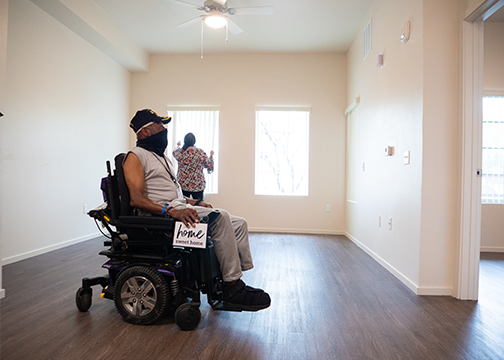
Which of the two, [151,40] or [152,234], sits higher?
[151,40]

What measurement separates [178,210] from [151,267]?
1.16 feet

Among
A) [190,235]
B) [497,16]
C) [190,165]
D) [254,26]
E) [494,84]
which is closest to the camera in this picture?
[190,235]

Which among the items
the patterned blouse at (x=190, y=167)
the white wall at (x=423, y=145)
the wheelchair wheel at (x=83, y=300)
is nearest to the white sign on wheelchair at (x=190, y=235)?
the wheelchair wheel at (x=83, y=300)

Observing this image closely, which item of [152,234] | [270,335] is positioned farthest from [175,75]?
[270,335]

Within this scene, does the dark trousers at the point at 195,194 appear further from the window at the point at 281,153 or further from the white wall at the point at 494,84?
the white wall at the point at 494,84

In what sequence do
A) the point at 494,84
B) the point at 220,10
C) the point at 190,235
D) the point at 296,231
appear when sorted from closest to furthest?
the point at 190,235, the point at 220,10, the point at 494,84, the point at 296,231

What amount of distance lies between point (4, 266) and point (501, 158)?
5895 mm

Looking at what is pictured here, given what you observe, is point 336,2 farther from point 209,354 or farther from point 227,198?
point 209,354

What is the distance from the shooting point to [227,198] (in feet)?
18.6

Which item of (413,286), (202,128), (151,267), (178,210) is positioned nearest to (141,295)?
(151,267)

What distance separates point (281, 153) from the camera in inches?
225

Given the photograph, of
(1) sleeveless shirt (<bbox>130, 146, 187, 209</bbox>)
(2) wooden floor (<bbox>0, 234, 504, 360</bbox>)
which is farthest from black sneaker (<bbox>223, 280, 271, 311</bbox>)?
(1) sleeveless shirt (<bbox>130, 146, 187, 209</bbox>)

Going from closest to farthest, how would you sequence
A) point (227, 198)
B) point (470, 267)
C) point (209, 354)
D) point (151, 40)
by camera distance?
point (209, 354)
point (470, 267)
point (151, 40)
point (227, 198)

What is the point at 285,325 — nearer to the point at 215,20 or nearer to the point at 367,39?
the point at 215,20
